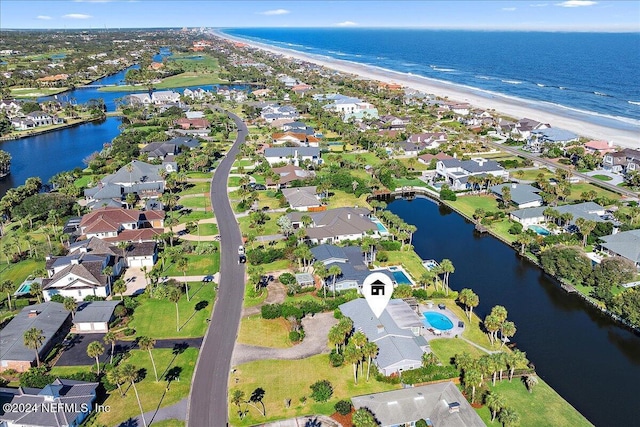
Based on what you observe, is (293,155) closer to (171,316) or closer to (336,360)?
(171,316)

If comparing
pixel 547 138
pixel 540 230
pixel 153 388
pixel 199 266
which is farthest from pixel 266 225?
pixel 547 138

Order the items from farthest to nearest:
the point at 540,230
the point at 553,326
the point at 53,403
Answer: the point at 540,230 < the point at 553,326 < the point at 53,403

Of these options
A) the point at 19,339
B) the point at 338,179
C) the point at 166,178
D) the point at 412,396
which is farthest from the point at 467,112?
the point at 19,339

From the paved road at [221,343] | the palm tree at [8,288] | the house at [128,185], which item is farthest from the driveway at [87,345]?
the house at [128,185]

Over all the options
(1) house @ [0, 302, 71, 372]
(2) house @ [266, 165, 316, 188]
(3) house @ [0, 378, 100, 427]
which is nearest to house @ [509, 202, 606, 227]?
(2) house @ [266, 165, 316, 188]

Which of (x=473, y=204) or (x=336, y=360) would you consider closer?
(x=336, y=360)

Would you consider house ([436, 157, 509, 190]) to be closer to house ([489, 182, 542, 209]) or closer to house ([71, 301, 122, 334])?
house ([489, 182, 542, 209])
